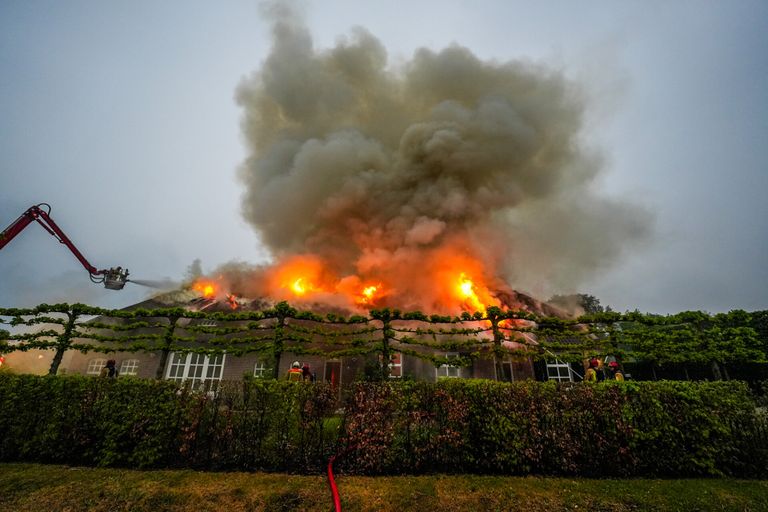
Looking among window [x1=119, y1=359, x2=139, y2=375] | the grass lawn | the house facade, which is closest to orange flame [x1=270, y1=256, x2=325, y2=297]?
the house facade

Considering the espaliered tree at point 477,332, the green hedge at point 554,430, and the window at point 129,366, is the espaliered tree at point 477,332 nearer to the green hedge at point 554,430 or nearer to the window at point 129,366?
the green hedge at point 554,430

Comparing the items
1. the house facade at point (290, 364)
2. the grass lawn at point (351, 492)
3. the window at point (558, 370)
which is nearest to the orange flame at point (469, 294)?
the house facade at point (290, 364)

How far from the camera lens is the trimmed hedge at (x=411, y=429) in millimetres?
5141

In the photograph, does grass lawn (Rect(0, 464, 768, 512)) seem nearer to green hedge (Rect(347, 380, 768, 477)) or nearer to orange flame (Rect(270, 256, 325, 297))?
green hedge (Rect(347, 380, 768, 477))

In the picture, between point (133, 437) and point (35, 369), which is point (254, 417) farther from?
point (35, 369)

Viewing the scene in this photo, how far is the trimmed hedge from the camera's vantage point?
5.14 meters

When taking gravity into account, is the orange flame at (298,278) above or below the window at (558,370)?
above

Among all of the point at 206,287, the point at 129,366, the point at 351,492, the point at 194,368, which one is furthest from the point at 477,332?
the point at 129,366

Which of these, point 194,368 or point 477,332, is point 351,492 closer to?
point 477,332

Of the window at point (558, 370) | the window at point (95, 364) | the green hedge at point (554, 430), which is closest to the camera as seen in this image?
the green hedge at point (554, 430)

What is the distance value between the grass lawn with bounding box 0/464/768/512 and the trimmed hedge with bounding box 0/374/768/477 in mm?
259

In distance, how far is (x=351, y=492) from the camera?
176 inches

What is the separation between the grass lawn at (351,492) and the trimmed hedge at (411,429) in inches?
10.2

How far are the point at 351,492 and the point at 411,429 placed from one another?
1.24 metres
